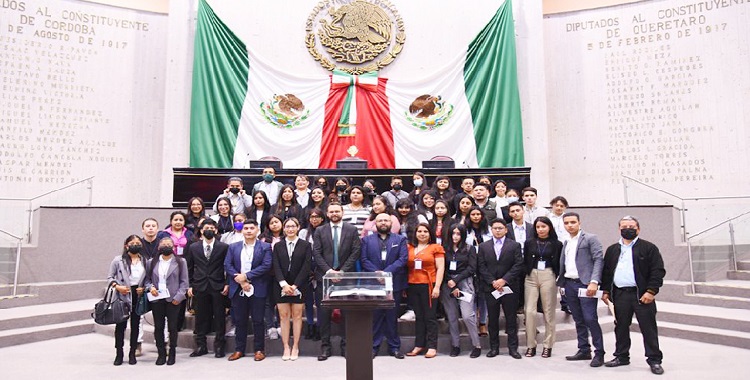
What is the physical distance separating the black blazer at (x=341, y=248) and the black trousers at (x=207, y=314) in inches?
39.7

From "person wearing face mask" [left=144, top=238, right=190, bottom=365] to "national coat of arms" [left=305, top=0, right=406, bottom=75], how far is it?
650 centimetres

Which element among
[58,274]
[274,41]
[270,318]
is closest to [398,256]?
[270,318]

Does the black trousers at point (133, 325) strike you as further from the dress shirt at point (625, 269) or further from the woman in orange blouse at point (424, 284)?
the dress shirt at point (625, 269)

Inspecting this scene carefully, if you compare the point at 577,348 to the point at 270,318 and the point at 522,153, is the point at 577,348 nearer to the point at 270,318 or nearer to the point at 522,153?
the point at 270,318

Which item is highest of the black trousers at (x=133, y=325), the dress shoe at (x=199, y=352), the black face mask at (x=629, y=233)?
the black face mask at (x=629, y=233)

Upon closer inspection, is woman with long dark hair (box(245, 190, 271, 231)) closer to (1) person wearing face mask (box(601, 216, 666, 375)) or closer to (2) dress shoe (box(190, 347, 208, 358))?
(2) dress shoe (box(190, 347, 208, 358))

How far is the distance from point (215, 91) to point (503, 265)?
6979 millimetres

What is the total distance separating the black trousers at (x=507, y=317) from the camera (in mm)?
5254

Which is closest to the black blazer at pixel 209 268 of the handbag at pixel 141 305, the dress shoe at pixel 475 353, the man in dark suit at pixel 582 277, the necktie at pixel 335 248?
the handbag at pixel 141 305

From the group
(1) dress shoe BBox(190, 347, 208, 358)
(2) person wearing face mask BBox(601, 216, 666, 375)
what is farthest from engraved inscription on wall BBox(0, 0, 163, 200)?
Answer: (2) person wearing face mask BBox(601, 216, 666, 375)

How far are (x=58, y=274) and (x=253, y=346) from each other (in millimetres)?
3993

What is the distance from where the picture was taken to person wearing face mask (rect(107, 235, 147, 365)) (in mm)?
5113

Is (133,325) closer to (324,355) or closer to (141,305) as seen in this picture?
(141,305)

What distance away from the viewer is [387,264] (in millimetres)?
5250
